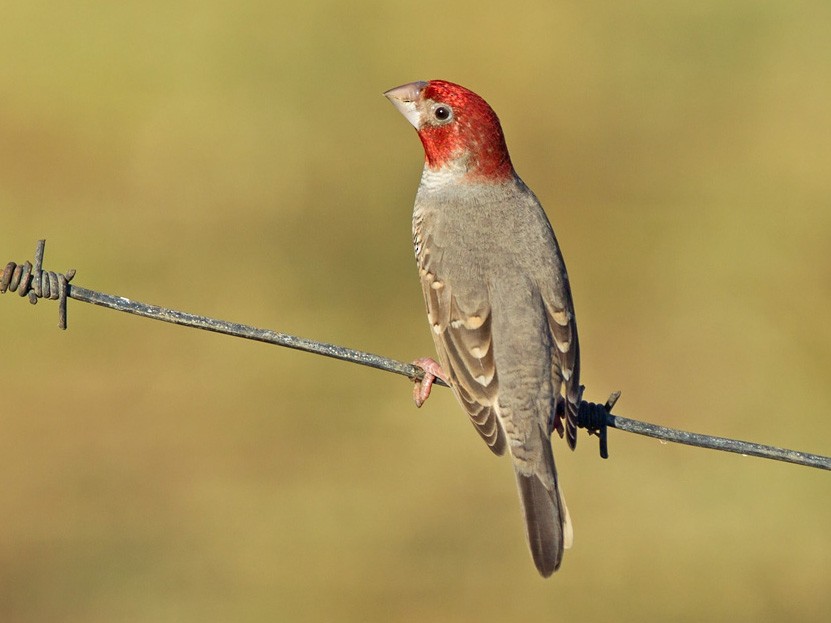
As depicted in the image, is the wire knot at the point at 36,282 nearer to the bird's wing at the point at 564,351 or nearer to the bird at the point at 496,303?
the bird at the point at 496,303

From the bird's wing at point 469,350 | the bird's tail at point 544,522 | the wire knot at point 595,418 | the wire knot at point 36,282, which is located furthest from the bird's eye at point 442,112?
the wire knot at point 36,282

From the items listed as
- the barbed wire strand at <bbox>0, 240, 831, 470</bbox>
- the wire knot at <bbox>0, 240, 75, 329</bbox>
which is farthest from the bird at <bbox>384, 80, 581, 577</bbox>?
the wire knot at <bbox>0, 240, 75, 329</bbox>

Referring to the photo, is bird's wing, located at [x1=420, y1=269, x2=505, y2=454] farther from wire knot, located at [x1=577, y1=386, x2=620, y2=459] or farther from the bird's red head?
the bird's red head

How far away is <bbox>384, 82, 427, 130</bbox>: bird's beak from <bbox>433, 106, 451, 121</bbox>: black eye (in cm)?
11

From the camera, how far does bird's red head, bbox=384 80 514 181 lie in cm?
730

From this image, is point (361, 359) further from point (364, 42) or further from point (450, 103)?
point (364, 42)

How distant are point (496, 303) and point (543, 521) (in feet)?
3.75

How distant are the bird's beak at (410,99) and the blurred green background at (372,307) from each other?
9.85 feet

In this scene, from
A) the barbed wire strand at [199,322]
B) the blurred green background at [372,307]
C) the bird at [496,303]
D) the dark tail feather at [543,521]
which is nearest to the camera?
the barbed wire strand at [199,322]

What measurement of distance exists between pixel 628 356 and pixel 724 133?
3047 mm

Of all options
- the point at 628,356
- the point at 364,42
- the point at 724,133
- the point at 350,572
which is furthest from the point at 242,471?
the point at 724,133

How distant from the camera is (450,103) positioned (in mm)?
7320

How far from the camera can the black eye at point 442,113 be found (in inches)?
289

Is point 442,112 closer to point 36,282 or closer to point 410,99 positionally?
point 410,99
